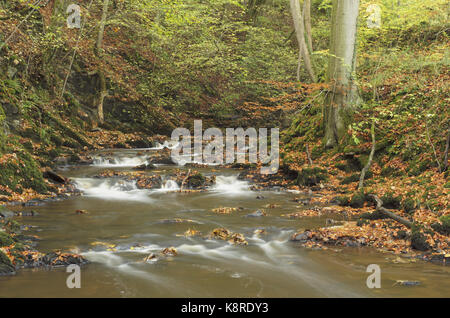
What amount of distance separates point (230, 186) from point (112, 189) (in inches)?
145

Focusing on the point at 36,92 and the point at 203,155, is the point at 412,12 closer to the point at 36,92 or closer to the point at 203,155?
the point at 203,155

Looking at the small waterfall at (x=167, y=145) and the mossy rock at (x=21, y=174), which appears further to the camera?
the small waterfall at (x=167, y=145)

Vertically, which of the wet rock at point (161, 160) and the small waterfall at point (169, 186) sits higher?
the wet rock at point (161, 160)

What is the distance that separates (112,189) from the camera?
11250 millimetres

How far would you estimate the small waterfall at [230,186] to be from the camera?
11.6 metres

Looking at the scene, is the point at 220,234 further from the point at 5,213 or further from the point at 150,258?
the point at 5,213

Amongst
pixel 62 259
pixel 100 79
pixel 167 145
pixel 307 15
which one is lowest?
pixel 62 259

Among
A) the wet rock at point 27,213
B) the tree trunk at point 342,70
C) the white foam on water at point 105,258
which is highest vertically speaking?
the tree trunk at point 342,70

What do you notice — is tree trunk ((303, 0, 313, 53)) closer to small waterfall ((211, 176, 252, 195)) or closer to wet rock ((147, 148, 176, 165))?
small waterfall ((211, 176, 252, 195))

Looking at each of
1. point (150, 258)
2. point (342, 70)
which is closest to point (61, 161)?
point (150, 258)

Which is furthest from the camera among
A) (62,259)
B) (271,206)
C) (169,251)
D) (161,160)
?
(161,160)

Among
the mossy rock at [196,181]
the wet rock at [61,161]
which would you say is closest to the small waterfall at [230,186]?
the mossy rock at [196,181]

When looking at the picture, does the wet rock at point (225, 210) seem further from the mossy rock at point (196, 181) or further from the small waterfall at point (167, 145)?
the small waterfall at point (167, 145)

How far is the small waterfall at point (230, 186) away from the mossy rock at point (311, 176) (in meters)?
1.68
